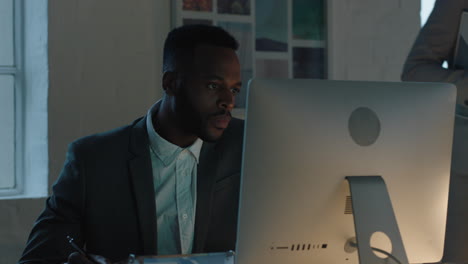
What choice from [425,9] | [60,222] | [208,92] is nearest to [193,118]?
[208,92]

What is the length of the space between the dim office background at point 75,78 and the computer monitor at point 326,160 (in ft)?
4.94

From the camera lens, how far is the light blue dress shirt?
151cm

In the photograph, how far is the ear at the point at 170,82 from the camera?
5.26 feet

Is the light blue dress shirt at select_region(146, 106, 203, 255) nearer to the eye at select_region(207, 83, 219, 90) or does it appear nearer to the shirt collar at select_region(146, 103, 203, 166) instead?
the shirt collar at select_region(146, 103, 203, 166)

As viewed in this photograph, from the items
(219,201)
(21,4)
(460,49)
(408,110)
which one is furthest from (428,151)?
(21,4)

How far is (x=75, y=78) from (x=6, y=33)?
46 cm

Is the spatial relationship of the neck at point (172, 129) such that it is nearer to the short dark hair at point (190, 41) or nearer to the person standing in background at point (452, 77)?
the short dark hair at point (190, 41)

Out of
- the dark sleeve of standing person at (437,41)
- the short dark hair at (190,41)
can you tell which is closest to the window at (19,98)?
the short dark hair at (190,41)

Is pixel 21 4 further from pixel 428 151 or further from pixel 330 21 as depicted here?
pixel 428 151

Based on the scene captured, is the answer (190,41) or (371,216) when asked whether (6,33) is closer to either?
(190,41)

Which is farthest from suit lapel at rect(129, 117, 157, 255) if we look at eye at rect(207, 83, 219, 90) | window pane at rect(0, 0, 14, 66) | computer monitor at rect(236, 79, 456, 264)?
window pane at rect(0, 0, 14, 66)

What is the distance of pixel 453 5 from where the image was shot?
6.07ft

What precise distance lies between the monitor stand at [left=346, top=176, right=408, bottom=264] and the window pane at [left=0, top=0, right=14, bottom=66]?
77.6 inches

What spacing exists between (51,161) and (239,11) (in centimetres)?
103
